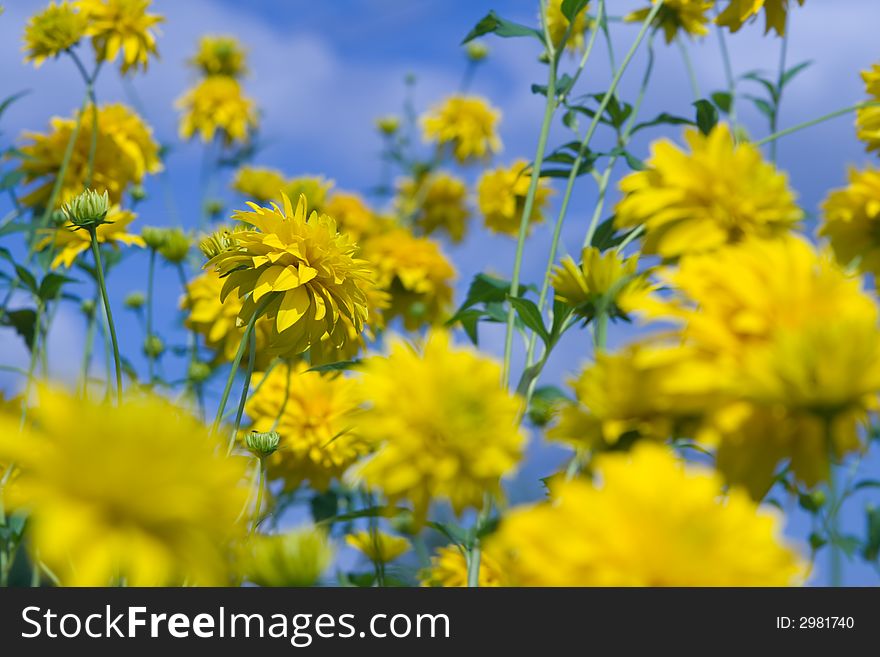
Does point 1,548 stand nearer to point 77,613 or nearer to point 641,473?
point 77,613

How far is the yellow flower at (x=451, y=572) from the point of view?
119 centimetres

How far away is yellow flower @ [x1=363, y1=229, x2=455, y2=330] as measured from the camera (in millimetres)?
2346

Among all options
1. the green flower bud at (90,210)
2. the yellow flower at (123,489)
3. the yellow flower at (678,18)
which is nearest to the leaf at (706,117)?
the yellow flower at (678,18)

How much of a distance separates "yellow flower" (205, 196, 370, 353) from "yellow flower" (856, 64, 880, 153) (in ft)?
2.14

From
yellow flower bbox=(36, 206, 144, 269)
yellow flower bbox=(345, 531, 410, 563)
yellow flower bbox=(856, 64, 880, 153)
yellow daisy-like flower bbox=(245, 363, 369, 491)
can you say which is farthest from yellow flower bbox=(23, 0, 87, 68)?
yellow flower bbox=(856, 64, 880, 153)

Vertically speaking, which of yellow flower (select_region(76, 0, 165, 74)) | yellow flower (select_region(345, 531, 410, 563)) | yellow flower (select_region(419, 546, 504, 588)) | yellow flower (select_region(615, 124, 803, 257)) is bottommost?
yellow flower (select_region(419, 546, 504, 588))

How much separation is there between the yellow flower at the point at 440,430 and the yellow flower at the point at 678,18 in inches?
47.8

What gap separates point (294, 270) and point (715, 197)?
1.61 feet

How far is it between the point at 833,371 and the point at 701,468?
10 cm

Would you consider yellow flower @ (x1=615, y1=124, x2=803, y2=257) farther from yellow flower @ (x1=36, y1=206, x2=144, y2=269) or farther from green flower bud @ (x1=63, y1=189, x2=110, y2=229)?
yellow flower @ (x1=36, y1=206, x2=144, y2=269)

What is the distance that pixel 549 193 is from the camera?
9.67 feet

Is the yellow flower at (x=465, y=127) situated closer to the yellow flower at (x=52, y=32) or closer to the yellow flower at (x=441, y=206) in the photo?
the yellow flower at (x=441, y=206)

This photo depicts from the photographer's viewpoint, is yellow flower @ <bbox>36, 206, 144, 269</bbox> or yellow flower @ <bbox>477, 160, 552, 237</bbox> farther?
yellow flower @ <bbox>477, 160, 552, 237</bbox>

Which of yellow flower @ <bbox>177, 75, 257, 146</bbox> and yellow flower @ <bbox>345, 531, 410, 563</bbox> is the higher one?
yellow flower @ <bbox>177, 75, 257, 146</bbox>
